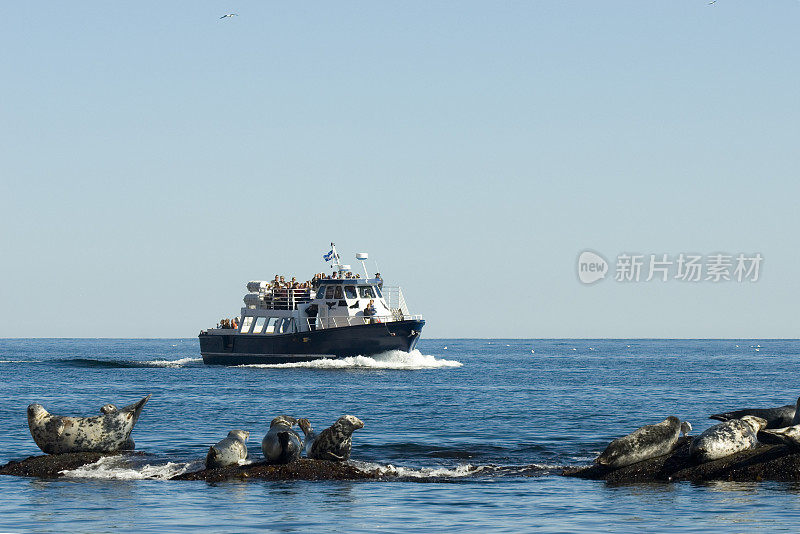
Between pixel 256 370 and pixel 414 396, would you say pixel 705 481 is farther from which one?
pixel 256 370

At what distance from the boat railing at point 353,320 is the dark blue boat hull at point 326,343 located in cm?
111

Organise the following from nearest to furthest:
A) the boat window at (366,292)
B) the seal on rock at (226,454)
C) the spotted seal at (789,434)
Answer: the spotted seal at (789,434) < the seal on rock at (226,454) < the boat window at (366,292)

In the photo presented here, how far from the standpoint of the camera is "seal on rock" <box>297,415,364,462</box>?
22.3 meters

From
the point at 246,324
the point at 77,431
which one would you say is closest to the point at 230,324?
the point at 246,324

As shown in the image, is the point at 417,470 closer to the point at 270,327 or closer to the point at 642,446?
the point at 642,446

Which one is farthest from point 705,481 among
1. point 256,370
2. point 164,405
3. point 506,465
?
point 256,370

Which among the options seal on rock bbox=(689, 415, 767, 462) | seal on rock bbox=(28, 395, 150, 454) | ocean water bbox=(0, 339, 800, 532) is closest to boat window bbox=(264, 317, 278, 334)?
ocean water bbox=(0, 339, 800, 532)

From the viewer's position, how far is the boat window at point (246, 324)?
8962 centimetres

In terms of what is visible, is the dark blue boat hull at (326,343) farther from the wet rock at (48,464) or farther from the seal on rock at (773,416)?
the seal on rock at (773,416)

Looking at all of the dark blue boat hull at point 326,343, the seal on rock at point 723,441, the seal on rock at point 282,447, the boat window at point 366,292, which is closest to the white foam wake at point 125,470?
the seal on rock at point 282,447

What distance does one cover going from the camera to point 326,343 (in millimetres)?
82000

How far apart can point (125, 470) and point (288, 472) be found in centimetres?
371

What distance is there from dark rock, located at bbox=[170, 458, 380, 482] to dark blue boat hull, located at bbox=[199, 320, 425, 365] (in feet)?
190

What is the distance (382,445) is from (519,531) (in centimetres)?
1219
